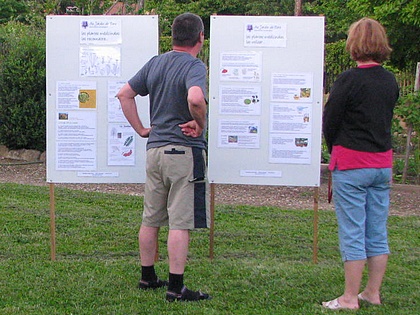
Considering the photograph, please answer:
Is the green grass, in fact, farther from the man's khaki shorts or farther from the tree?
the tree

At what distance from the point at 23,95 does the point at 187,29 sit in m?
8.29

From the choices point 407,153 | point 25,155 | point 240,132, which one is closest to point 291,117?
point 240,132

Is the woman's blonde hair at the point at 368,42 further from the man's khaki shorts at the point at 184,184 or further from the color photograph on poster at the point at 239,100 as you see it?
the color photograph on poster at the point at 239,100

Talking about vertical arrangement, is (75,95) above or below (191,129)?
above

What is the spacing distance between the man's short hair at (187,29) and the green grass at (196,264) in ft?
5.75

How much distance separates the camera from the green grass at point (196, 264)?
4801 mm

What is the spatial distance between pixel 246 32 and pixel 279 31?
0.87 ft

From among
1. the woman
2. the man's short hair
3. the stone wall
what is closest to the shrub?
the stone wall

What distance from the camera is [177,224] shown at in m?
4.80

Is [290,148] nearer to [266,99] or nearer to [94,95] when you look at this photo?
[266,99]

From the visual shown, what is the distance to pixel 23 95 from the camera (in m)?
12.5

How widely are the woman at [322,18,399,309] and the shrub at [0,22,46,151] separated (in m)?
8.73

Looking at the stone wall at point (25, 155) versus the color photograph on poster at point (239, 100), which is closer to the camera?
the color photograph on poster at point (239, 100)

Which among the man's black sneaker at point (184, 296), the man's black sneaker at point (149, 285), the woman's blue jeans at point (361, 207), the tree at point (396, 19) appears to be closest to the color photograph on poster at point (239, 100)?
the woman's blue jeans at point (361, 207)
